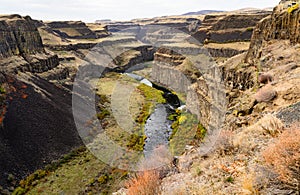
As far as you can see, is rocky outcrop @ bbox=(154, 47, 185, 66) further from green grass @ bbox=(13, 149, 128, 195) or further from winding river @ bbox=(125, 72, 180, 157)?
green grass @ bbox=(13, 149, 128, 195)

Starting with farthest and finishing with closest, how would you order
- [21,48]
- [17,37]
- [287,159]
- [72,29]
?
[72,29] → [21,48] → [17,37] → [287,159]

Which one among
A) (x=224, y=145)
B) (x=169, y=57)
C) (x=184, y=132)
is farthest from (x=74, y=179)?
(x=169, y=57)

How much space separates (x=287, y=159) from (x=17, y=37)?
61433 mm

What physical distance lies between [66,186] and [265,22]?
96.4 feet

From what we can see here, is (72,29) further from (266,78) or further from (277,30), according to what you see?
(266,78)

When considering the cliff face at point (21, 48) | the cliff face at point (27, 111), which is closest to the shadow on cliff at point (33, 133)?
A: the cliff face at point (27, 111)

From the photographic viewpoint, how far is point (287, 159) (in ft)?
26.5

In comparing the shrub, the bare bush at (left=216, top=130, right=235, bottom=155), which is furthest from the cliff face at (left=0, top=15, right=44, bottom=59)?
the bare bush at (left=216, top=130, right=235, bottom=155)

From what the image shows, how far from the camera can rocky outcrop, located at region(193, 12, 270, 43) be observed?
84.1 m

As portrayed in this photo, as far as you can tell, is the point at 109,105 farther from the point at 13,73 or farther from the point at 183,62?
the point at 183,62

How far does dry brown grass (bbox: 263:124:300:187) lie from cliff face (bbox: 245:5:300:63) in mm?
20822

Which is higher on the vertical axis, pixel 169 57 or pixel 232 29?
pixel 232 29

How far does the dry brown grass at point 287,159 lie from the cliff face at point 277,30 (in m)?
20.8

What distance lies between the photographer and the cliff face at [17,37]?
174 ft
